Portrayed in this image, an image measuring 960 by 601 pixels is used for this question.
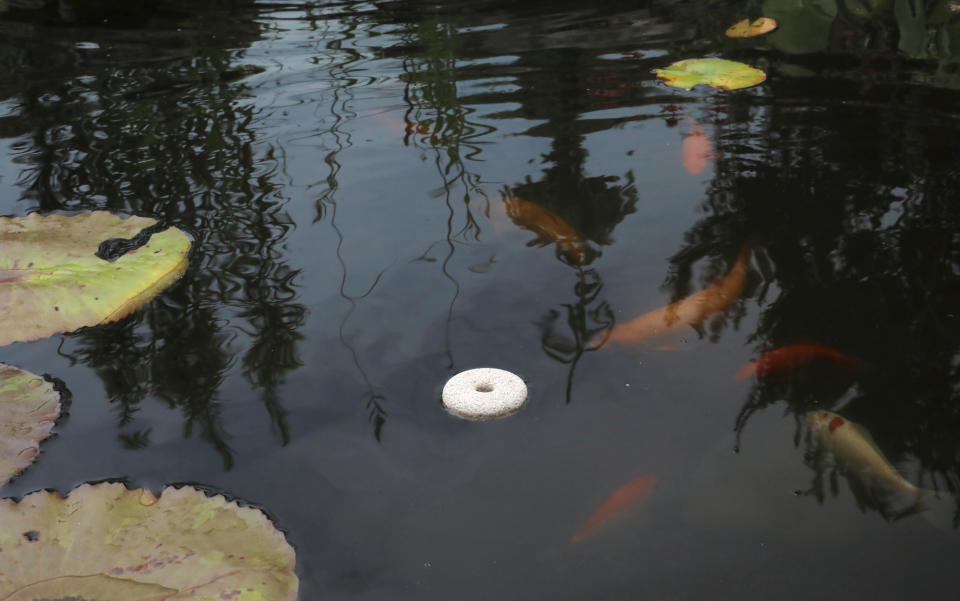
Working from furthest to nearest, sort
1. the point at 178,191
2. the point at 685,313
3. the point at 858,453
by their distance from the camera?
the point at 178,191 < the point at 685,313 < the point at 858,453

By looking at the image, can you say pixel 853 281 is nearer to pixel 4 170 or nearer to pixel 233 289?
pixel 233 289

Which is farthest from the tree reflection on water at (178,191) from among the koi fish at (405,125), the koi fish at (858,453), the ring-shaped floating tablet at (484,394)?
the koi fish at (858,453)

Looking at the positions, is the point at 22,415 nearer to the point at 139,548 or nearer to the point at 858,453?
the point at 139,548

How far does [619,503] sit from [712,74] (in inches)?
94.4

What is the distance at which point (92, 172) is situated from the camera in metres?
2.87

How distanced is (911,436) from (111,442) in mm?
1615

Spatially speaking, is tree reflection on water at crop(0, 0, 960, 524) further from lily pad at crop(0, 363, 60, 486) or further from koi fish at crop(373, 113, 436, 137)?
lily pad at crop(0, 363, 60, 486)

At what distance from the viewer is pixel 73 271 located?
6.98 feet

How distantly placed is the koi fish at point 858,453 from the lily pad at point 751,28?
9.15ft

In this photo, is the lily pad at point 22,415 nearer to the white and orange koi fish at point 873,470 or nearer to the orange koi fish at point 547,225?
the orange koi fish at point 547,225

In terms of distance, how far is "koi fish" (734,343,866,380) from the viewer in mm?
1812

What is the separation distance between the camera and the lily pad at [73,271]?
198cm

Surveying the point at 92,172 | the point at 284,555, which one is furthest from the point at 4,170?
the point at 284,555

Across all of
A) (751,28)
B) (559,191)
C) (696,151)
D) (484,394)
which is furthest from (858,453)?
(751,28)
